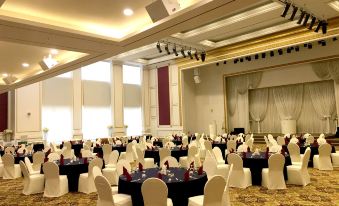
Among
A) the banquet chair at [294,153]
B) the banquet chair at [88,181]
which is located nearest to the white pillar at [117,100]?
the banquet chair at [88,181]

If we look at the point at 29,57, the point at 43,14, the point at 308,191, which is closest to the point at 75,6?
the point at 43,14

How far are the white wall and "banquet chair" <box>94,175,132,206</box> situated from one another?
11991mm

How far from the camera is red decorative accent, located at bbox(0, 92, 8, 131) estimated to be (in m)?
14.2

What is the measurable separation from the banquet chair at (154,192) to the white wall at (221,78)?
1195 centimetres

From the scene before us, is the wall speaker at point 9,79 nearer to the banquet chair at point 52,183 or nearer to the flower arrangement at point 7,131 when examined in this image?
the flower arrangement at point 7,131

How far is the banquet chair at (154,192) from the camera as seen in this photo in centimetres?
380

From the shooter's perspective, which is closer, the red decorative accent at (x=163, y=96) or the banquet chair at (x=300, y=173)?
the banquet chair at (x=300, y=173)

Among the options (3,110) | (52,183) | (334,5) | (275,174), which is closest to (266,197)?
(275,174)

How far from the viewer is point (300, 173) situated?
626 cm

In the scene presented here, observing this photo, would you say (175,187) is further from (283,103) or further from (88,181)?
(283,103)

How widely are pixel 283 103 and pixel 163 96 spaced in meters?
6.66

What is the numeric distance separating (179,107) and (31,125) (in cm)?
762

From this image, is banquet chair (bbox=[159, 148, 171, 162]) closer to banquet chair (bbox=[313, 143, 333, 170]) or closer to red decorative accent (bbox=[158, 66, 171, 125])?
banquet chair (bbox=[313, 143, 333, 170])

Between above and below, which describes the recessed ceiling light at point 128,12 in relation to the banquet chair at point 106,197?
above
